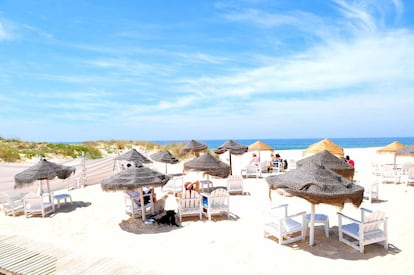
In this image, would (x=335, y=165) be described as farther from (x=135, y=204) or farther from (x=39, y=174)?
(x=39, y=174)

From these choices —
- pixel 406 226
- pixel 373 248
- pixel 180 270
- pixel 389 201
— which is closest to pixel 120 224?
pixel 180 270

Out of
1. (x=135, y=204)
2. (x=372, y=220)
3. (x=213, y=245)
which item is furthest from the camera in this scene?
(x=135, y=204)

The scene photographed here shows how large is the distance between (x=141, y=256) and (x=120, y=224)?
220 centimetres

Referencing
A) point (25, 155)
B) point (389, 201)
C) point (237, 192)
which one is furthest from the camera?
point (25, 155)

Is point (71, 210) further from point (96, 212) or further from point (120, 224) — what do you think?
point (120, 224)

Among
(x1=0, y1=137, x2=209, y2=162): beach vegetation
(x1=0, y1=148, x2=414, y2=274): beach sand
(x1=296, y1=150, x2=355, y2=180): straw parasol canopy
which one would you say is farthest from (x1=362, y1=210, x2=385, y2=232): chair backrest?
(x1=0, y1=137, x2=209, y2=162): beach vegetation

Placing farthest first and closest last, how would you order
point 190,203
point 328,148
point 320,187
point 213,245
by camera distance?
1. point 328,148
2. point 190,203
3. point 213,245
4. point 320,187

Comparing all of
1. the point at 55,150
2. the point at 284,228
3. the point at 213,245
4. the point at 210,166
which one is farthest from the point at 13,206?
the point at 55,150

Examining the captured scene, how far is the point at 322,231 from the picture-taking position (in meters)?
6.41

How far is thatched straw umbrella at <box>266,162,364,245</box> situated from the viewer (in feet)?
15.8

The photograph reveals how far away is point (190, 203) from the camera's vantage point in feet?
24.6

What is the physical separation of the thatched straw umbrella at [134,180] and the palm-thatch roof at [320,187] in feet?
9.58

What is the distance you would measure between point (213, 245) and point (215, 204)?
1.95 metres

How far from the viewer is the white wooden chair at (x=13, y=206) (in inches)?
324
